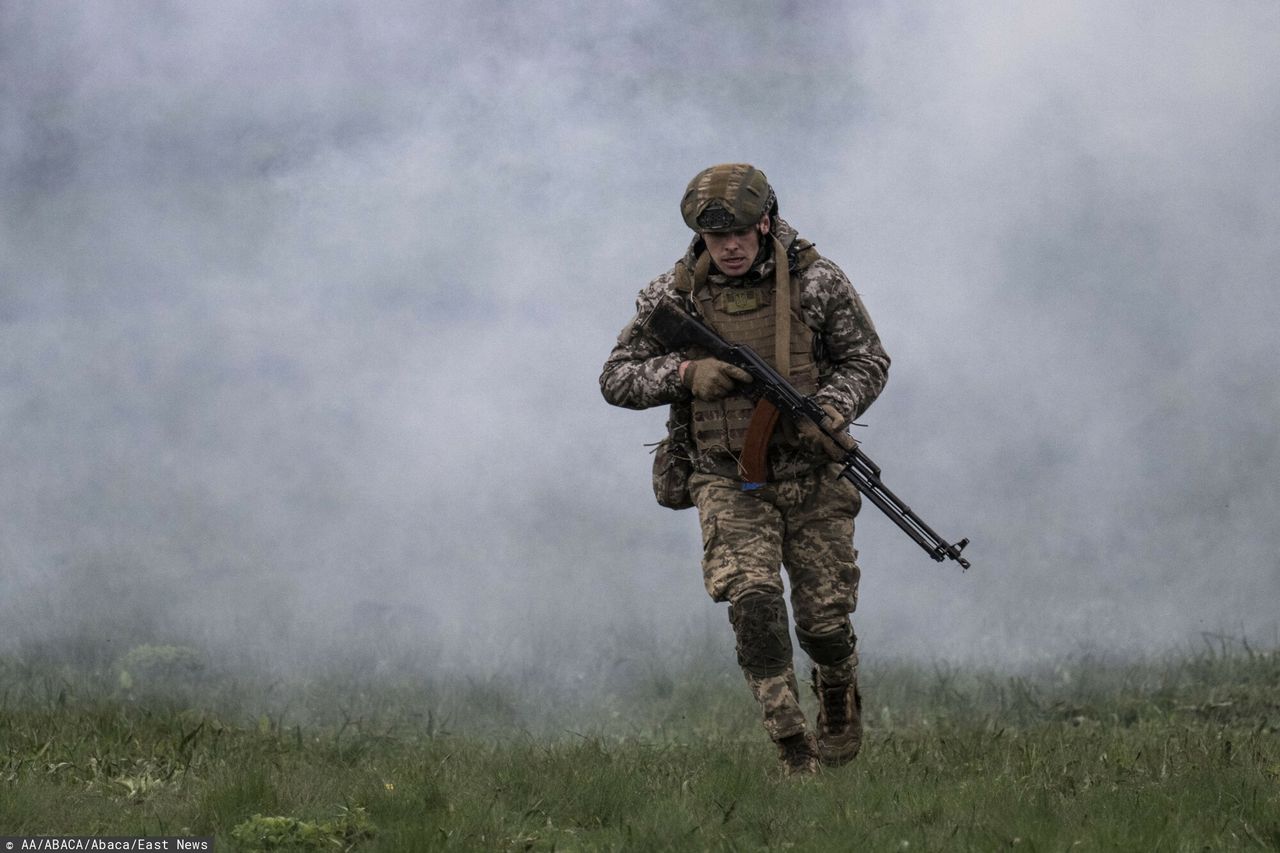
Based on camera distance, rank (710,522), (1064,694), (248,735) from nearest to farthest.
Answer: (710,522)
(248,735)
(1064,694)

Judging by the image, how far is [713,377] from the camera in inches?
272

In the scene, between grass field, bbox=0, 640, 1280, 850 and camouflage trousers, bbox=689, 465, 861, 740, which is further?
camouflage trousers, bbox=689, 465, 861, 740

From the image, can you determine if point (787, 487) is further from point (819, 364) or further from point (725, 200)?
point (725, 200)

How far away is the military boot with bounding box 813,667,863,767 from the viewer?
292 inches

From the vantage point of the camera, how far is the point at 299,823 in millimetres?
5035

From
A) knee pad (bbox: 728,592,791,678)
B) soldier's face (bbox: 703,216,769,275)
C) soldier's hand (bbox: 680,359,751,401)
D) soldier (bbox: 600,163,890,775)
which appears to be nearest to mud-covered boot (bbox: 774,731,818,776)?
soldier (bbox: 600,163,890,775)

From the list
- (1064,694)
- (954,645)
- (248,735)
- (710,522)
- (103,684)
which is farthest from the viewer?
(954,645)

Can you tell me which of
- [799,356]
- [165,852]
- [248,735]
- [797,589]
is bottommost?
[165,852]


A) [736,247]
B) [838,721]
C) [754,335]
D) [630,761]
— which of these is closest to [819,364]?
[754,335]

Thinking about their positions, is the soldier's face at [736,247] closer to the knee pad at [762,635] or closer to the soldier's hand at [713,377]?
the soldier's hand at [713,377]

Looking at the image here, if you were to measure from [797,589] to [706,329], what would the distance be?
1166 mm

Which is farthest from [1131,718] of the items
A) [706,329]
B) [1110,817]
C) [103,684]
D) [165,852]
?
[165,852]

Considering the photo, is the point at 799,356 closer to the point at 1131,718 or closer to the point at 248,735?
the point at 248,735

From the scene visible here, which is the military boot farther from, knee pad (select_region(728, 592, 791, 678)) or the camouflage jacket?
the camouflage jacket
